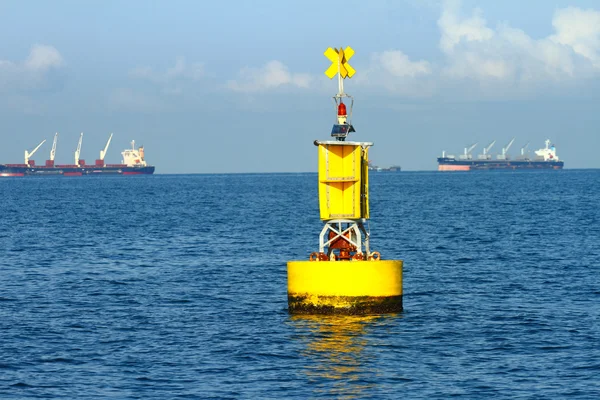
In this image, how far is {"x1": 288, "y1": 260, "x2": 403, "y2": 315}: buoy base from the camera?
29.7 meters

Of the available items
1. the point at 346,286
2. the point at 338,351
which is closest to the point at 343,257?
the point at 346,286

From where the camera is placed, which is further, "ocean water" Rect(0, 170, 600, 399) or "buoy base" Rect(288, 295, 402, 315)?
"buoy base" Rect(288, 295, 402, 315)

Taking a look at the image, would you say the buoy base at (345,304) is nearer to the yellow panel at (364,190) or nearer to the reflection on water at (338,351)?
the reflection on water at (338,351)

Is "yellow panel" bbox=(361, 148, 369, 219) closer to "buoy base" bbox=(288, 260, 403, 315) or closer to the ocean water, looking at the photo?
"buoy base" bbox=(288, 260, 403, 315)

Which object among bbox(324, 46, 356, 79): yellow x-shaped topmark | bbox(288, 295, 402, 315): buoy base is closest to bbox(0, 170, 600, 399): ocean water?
bbox(288, 295, 402, 315): buoy base

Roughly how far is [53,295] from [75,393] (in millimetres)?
15979

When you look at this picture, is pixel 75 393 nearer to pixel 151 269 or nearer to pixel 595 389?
pixel 595 389

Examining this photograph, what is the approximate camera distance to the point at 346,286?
1180 inches

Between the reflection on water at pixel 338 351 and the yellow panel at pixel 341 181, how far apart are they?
341 centimetres

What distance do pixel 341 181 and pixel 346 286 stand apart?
3400 millimetres

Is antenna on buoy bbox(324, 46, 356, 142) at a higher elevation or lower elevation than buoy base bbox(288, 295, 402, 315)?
higher

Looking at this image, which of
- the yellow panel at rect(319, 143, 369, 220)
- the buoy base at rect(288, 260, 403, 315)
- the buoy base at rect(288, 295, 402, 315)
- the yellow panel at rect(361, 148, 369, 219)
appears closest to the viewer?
the buoy base at rect(288, 260, 403, 315)

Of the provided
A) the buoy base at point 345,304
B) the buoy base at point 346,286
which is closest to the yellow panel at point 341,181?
the buoy base at point 346,286

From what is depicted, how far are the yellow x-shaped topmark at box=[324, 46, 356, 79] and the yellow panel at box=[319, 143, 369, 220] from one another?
8.07ft
